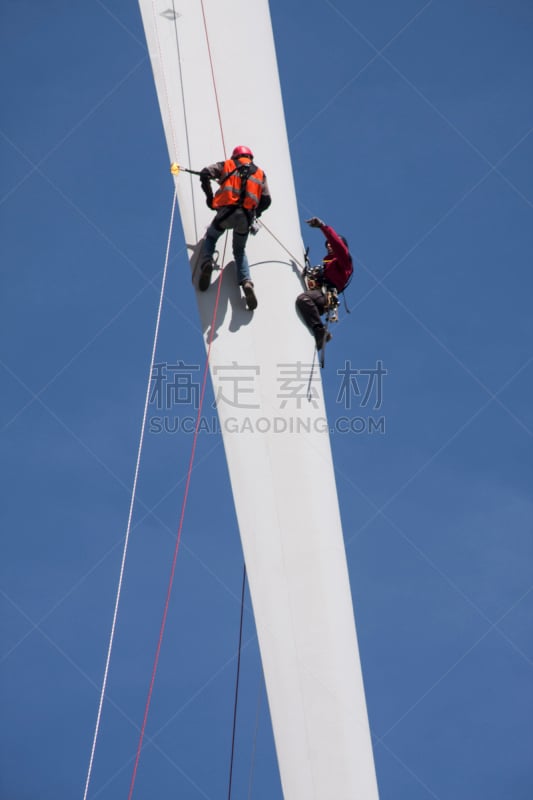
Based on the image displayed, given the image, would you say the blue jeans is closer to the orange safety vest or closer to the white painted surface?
the orange safety vest

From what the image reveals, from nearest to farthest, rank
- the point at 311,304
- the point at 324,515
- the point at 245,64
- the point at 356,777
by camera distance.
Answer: the point at 356,777
the point at 324,515
the point at 311,304
the point at 245,64

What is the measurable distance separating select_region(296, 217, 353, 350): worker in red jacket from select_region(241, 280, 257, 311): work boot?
2.90ft

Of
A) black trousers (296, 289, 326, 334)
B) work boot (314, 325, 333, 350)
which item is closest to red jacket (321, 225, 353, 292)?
black trousers (296, 289, 326, 334)

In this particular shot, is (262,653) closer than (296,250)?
Yes

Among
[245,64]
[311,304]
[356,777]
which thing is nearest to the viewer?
[356,777]

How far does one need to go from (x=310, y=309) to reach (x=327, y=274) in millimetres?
770

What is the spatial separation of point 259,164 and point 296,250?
1.27m

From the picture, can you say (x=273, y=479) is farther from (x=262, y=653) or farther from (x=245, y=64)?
(x=245, y=64)

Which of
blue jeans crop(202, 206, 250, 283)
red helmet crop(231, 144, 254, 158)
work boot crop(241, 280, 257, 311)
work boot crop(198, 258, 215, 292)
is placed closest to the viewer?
red helmet crop(231, 144, 254, 158)

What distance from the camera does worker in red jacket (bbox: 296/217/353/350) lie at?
653 inches

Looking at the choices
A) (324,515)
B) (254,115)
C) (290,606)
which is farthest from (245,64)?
(290,606)

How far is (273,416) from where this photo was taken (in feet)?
50.6

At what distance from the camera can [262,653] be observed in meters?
14.4

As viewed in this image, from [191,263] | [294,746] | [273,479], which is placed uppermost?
[191,263]
